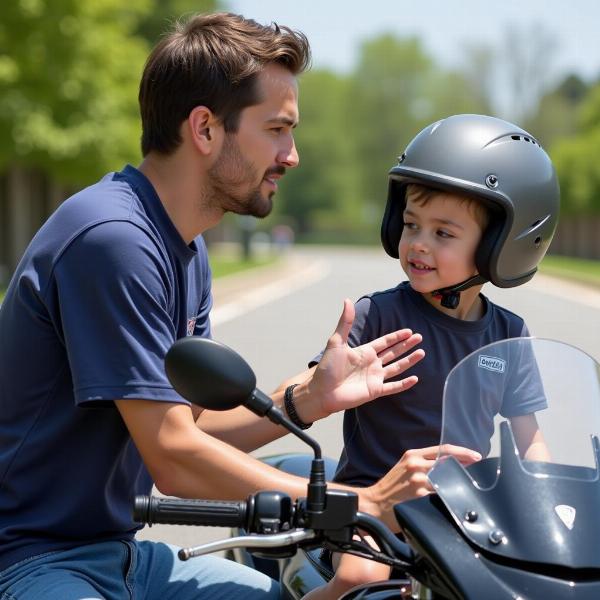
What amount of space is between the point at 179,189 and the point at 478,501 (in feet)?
4.57

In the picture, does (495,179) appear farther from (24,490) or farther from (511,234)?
(24,490)

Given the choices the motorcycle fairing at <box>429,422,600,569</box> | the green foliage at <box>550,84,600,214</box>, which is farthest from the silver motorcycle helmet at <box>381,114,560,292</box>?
the green foliage at <box>550,84,600,214</box>

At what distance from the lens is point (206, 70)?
283cm

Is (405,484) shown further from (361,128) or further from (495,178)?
(361,128)

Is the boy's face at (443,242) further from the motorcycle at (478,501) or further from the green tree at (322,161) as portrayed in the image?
the green tree at (322,161)

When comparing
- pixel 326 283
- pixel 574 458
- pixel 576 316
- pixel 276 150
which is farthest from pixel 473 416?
pixel 326 283

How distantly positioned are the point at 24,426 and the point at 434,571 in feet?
3.80

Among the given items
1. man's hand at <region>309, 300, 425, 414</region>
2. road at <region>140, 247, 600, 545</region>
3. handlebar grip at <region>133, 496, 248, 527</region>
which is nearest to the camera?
handlebar grip at <region>133, 496, 248, 527</region>

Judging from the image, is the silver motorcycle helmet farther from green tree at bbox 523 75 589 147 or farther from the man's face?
green tree at bbox 523 75 589 147

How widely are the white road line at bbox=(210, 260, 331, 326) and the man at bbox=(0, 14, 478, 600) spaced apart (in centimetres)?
1284

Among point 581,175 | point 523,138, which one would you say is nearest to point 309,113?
point 581,175

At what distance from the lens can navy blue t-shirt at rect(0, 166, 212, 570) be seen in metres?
2.37

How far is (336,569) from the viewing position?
2.58 metres

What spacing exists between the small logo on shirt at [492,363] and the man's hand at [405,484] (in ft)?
0.60
